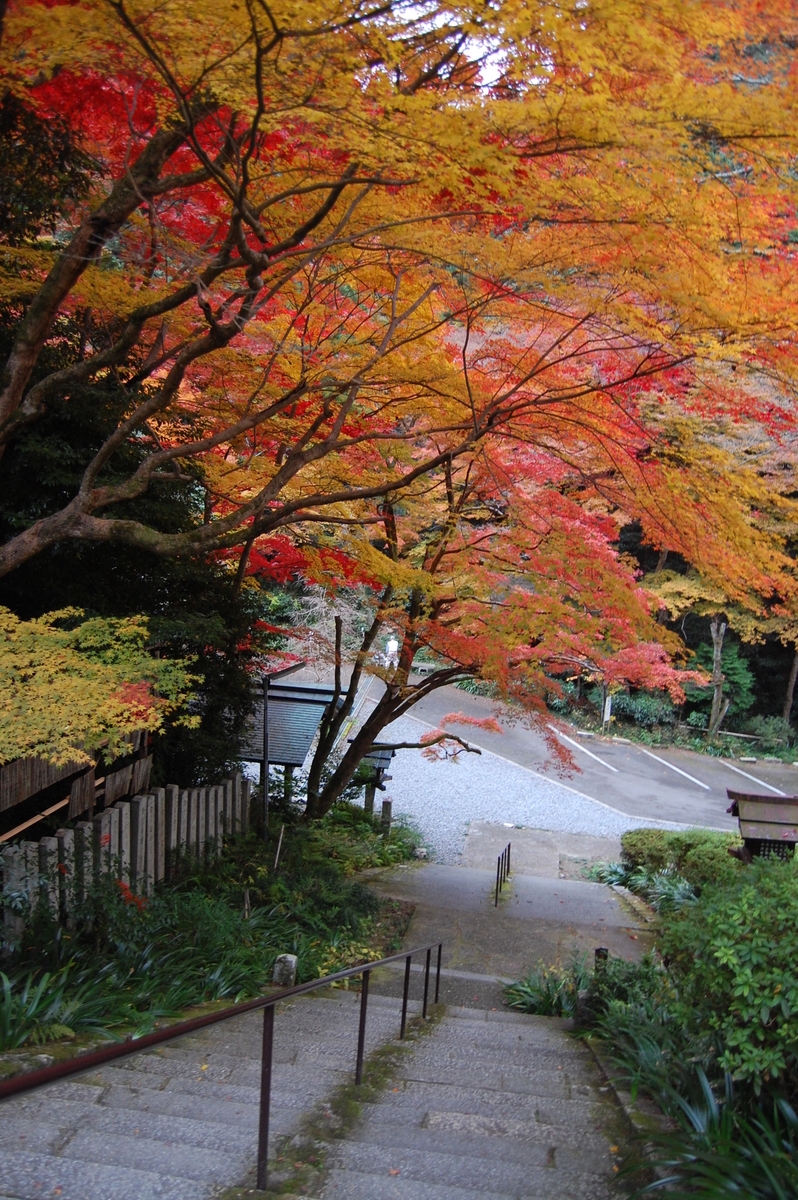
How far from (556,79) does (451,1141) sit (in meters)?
4.92

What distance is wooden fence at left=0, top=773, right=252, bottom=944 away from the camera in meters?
4.67

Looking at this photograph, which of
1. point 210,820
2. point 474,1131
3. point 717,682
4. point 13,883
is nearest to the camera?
point 474,1131

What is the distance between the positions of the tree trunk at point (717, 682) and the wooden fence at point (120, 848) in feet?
57.8

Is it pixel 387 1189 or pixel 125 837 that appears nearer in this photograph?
pixel 387 1189

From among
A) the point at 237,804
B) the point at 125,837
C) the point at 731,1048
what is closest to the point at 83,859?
the point at 125,837

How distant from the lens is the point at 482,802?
17.2 meters

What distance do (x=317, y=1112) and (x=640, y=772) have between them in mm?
18705

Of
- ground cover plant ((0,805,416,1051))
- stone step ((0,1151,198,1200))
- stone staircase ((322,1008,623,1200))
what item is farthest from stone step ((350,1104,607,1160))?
ground cover plant ((0,805,416,1051))

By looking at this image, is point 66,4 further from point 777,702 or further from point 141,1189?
point 777,702

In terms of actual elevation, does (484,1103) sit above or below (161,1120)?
below

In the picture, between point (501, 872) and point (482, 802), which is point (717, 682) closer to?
point (482, 802)

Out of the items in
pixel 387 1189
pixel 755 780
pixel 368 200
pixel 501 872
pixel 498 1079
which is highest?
pixel 368 200

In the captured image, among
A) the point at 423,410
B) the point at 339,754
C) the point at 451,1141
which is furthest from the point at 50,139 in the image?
the point at 339,754

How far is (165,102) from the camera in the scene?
4.63 m
